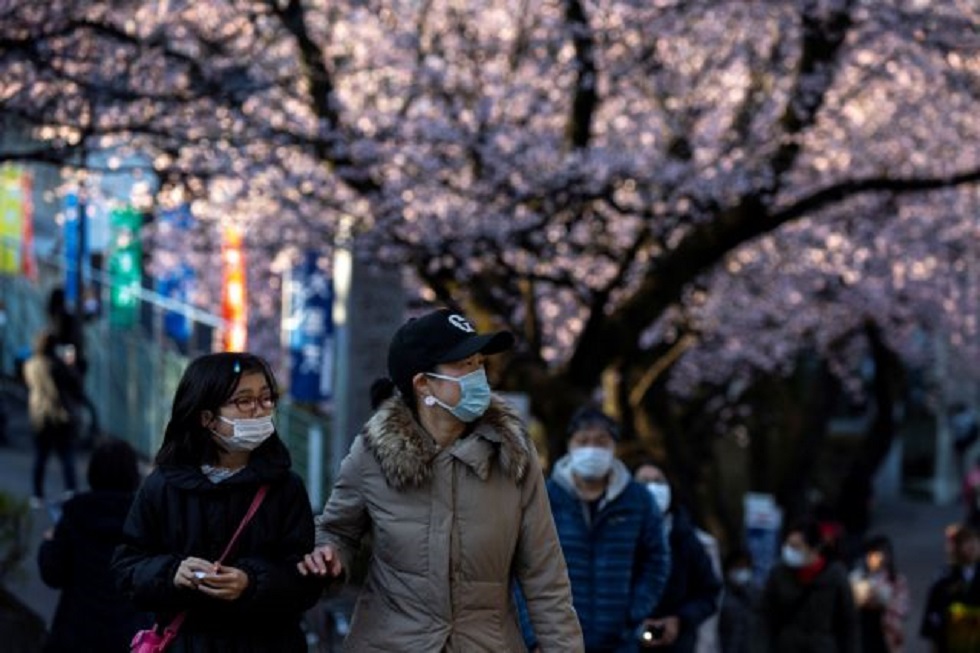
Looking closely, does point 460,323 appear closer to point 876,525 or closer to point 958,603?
point 958,603

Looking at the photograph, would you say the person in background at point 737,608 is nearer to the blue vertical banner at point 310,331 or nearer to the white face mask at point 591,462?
the white face mask at point 591,462

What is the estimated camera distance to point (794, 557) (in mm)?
11664

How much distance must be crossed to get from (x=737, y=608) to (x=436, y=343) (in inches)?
304

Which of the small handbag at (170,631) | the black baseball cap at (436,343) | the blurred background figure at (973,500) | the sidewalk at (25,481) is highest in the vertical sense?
the black baseball cap at (436,343)

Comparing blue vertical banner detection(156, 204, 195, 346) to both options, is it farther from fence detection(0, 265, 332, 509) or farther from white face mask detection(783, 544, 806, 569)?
white face mask detection(783, 544, 806, 569)

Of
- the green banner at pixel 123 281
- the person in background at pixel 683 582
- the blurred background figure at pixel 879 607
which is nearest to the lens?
the person in background at pixel 683 582

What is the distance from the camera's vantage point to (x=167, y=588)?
18.3ft

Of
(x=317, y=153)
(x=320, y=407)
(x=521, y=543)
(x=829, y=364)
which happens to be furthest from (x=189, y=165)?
(x=829, y=364)

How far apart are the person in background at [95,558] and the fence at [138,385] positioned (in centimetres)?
936

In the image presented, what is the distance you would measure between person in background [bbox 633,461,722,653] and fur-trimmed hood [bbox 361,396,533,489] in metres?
3.27

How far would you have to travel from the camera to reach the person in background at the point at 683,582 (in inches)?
367

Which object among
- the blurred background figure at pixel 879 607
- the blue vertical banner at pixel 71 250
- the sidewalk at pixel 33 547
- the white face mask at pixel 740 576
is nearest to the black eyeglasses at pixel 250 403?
the sidewalk at pixel 33 547

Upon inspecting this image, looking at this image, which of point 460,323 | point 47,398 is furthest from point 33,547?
point 460,323

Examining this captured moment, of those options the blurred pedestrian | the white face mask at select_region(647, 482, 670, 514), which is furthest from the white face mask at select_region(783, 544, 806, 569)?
the blurred pedestrian
